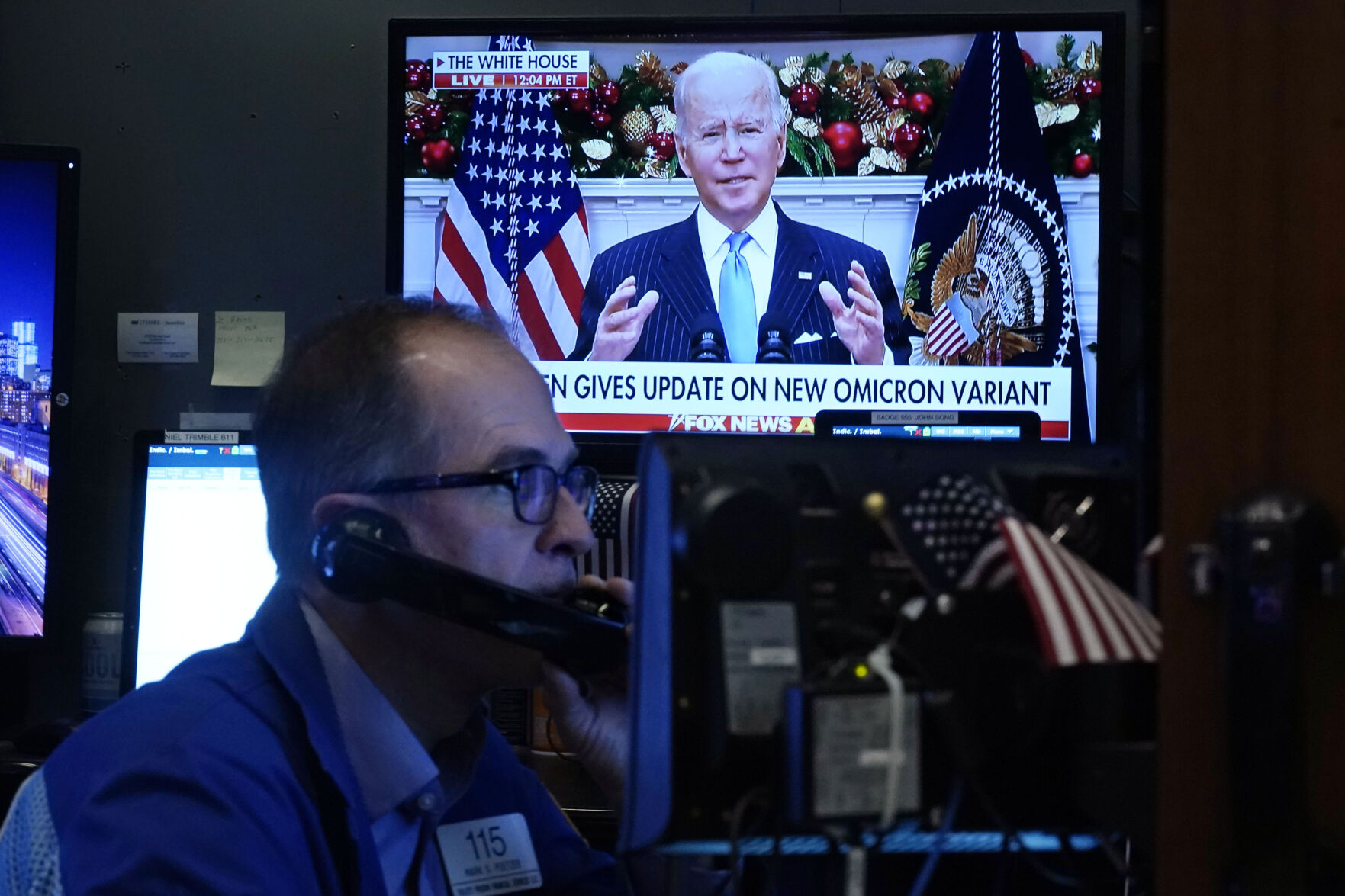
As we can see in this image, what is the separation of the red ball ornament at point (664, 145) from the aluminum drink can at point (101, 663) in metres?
1.15

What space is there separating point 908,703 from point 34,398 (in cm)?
185

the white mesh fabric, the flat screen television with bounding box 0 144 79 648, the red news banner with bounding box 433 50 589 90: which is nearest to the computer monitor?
the flat screen television with bounding box 0 144 79 648

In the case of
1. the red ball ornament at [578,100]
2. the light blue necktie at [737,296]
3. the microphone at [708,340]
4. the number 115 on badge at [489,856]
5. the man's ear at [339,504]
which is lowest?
the number 115 on badge at [489,856]

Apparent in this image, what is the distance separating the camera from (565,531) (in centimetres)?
113

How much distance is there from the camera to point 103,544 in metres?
2.14

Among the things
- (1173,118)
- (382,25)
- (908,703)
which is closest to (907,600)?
(908,703)

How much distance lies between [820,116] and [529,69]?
0.46 m

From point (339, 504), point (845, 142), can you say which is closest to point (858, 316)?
point (845, 142)

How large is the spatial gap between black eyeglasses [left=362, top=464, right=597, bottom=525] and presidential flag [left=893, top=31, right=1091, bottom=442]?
909mm

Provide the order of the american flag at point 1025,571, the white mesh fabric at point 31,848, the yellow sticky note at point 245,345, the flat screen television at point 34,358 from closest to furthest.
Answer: the american flag at point 1025,571
the white mesh fabric at point 31,848
the flat screen television at point 34,358
the yellow sticky note at point 245,345

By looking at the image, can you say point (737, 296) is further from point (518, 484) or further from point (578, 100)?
point (518, 484)

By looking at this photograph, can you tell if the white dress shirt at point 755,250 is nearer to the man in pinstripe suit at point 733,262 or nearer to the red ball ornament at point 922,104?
the man in pinstripe suit at point 733,262

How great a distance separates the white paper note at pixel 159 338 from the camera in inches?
84.4

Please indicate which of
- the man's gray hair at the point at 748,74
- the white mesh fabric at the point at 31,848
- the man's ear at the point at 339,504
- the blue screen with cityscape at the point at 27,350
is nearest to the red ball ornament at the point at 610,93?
the man's gray hair at the point at 748,74
